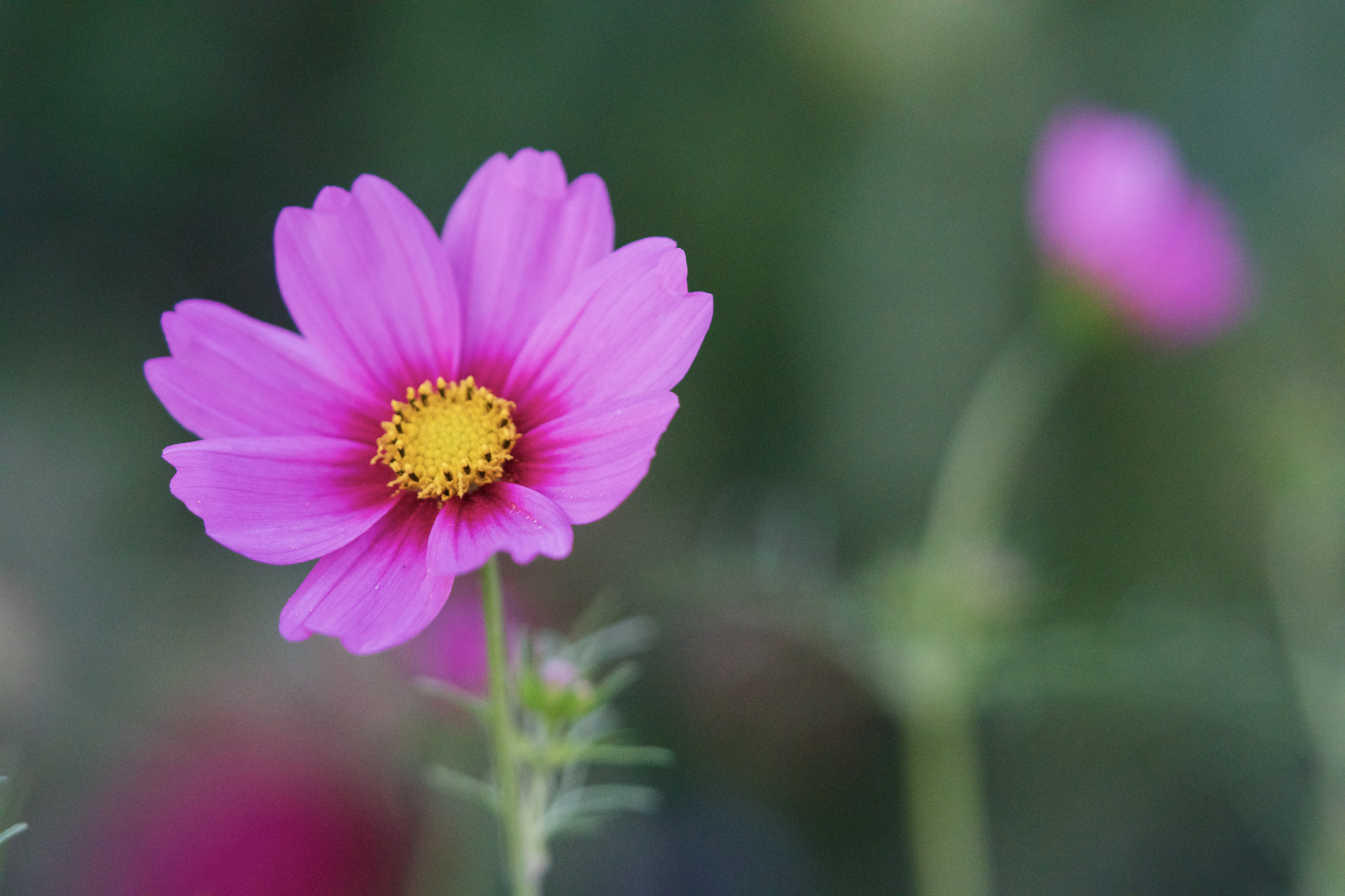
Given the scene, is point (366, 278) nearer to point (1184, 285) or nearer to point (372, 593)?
point (372, 593)

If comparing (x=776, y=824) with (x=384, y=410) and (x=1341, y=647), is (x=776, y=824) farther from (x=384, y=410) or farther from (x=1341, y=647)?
(x=384, y=410)

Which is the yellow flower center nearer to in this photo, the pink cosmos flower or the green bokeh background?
the pink cosmos flower

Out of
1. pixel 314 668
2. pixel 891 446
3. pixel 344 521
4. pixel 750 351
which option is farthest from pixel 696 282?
pixel 344 521

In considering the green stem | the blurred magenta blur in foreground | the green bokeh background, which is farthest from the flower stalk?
the green bokeh background

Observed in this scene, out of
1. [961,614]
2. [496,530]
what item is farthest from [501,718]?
[961,614]

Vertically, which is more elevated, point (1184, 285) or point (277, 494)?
point (1184, 285)

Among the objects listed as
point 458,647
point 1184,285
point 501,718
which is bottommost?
point 501,718

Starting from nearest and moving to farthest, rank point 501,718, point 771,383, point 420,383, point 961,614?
1. point 501,718
2. point 420,383
3. point 961,614
4. point 771,383
